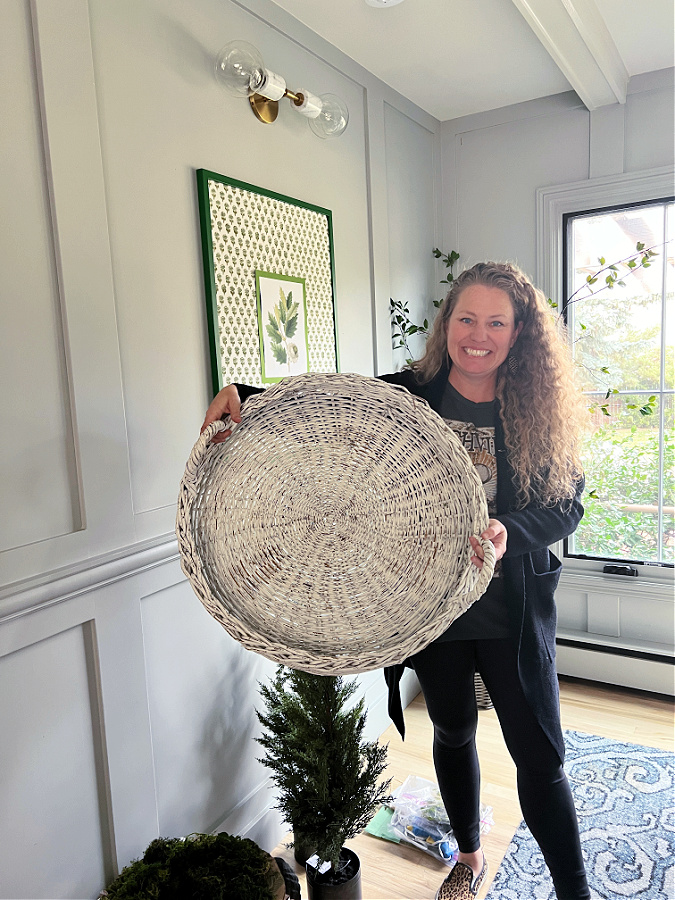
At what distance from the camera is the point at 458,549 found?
114 cm

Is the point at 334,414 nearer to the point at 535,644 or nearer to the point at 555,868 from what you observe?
the point at 535,644

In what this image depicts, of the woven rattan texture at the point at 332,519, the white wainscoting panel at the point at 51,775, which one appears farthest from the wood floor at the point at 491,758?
the woven rattan texture at the point at 332,519

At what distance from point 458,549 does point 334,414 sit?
0.34 metres

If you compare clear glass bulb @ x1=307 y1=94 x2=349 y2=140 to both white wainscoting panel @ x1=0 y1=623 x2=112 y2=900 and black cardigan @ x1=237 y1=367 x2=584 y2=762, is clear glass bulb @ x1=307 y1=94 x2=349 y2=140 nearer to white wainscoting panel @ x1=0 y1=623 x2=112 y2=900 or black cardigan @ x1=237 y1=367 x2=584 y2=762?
black cardigan @ x1=237 y1=367 x2=584 y2=762

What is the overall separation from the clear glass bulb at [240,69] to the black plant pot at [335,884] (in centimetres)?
199

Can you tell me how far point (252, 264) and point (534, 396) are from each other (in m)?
0.85

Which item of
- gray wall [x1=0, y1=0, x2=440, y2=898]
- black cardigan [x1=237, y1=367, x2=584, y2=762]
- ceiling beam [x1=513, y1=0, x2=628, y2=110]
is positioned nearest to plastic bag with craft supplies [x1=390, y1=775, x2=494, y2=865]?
gray wall [x1=0, y1=0, x2=440, y2=898]

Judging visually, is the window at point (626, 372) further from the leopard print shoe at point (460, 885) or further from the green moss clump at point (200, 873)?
the green moss clump at point (200, 873)

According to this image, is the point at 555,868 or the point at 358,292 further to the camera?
the point at 358,292

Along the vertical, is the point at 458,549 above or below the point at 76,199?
below

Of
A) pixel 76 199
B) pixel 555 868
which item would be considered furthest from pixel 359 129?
pixel 555 868

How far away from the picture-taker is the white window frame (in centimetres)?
248

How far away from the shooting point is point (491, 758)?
7.32ft

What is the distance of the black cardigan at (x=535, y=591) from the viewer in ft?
4.62
